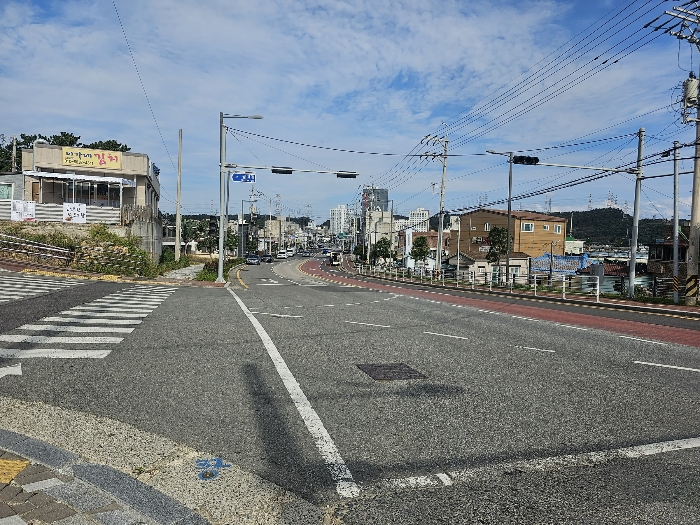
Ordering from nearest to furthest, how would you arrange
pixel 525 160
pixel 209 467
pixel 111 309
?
pixel 209 467 → pixel 111 309 → pixel 525 160

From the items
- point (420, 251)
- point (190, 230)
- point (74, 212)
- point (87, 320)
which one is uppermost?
point (74, 212)

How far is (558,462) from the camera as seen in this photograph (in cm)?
451

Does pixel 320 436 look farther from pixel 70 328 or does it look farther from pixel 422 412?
pixel 70 328

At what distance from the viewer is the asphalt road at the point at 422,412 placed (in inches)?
152

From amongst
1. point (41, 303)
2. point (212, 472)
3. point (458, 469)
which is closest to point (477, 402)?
point (458, 469)

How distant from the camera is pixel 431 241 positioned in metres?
112

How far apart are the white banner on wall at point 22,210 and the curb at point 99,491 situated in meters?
35.7

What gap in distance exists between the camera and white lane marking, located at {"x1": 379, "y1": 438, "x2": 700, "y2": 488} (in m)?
4.07

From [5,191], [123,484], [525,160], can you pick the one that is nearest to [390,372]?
[123,484]

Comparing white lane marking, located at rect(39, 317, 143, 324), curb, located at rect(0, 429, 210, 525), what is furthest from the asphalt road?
curb, located at rect(0, 429, 210, 525)

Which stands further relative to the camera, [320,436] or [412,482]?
[320,436]

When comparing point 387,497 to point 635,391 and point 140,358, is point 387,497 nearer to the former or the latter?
point 635,391

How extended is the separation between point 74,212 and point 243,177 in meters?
13.5

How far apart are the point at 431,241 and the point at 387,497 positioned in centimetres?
10956
